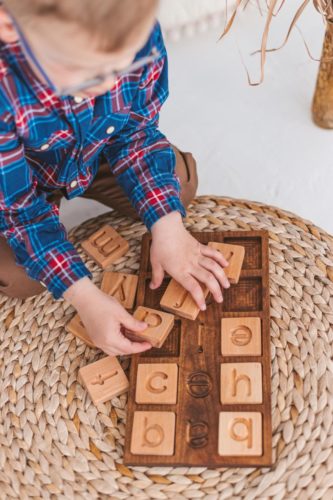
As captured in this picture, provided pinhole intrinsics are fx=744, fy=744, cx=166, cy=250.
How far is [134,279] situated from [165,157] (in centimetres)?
17

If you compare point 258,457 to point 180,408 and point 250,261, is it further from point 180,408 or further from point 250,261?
point 250,261

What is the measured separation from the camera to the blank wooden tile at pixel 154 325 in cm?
87

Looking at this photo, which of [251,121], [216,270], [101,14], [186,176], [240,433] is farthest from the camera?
Result: [251,121]

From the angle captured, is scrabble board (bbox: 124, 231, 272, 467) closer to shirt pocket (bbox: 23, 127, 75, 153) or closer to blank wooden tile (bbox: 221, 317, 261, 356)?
blank wooden tile (bbox: 221, 317, 261, 356)

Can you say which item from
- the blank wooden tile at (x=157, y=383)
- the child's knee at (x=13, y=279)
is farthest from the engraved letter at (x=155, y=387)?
the child's knee at (x=13, y=279)

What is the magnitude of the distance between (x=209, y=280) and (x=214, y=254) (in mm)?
39

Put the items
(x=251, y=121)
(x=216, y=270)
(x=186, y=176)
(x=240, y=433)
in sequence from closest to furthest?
(x=240, y=433) → (x=216, y=270) → (x=186, y=176) → (x=251, y=121)

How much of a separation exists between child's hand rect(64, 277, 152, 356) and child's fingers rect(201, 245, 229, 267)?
124 millimetres

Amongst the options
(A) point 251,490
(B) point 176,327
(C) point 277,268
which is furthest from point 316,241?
(A) point 251,490

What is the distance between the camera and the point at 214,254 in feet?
3.04

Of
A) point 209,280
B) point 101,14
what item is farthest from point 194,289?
point 101,14

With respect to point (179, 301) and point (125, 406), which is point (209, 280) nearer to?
point (179, 301)

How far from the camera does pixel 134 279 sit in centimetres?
95

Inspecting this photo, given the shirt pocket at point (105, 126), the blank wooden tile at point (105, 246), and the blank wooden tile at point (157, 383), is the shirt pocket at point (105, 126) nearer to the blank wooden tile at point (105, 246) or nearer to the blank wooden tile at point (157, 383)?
the blank wooden tile at point (105, 246)
